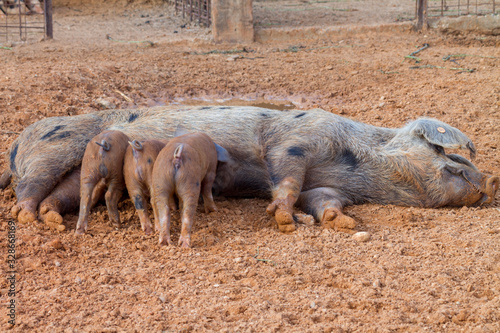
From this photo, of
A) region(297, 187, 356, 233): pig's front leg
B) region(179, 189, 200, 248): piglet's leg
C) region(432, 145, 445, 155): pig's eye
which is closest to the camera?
region(179, 189, 200, 248): piglet's leg

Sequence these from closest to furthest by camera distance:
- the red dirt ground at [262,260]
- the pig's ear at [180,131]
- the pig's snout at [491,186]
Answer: the red dirt ground at [262,260]
the pig's snout at [491,186]
the pig's ear at [180,131]

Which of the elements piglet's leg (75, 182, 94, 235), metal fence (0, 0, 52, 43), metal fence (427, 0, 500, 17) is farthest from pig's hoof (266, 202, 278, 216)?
metal fence (427, 0, 500, 17)

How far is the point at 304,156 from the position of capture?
4.85 metres

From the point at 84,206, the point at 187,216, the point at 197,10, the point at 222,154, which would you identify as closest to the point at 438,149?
the point at 222,154

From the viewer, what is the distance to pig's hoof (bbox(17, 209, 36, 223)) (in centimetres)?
421

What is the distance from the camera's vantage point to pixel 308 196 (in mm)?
4809

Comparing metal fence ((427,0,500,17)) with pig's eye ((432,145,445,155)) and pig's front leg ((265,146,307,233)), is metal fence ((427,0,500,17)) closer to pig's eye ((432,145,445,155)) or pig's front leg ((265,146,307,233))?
pig's eye ((432,145,445,155))

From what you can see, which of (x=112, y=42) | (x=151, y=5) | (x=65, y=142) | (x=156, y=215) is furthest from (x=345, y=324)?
(x=151, y=5)

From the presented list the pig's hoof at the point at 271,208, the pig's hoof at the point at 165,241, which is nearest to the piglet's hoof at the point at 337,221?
the pig's hoof at the point at 271,208

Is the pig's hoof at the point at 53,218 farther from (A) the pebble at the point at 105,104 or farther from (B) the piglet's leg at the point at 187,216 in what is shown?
(A) the pebble at the point at 105,104

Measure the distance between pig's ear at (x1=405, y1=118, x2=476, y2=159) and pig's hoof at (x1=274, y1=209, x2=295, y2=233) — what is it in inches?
65.4

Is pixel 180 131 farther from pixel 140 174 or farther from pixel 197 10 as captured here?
pixel 197 10

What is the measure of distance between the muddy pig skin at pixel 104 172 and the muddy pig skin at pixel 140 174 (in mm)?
94

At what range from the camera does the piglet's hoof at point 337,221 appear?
166 inches
